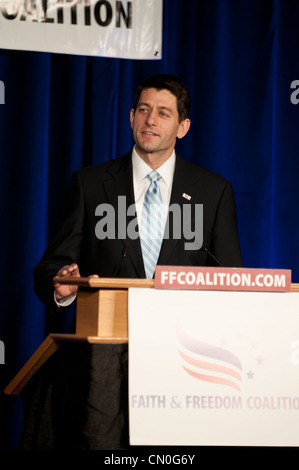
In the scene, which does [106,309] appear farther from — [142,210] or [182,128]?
[182,128]

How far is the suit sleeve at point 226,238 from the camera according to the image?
2.46 metres

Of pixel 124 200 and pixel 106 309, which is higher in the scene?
pixel 124 200

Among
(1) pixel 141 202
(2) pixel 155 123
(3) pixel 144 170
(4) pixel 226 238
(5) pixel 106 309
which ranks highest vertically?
(2) pixel 155 123

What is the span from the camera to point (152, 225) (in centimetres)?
239

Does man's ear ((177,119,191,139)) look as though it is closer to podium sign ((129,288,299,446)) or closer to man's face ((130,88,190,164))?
man's face ((130,88,190,164))

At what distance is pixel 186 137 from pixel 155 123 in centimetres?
84

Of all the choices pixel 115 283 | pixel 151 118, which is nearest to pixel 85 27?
pixel 151 118

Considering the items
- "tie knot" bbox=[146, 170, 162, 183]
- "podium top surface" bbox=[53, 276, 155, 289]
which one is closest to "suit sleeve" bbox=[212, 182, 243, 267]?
"tie knot" bbox=[146, 170, 162, 183]

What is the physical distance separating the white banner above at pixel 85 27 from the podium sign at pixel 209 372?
1.90 m

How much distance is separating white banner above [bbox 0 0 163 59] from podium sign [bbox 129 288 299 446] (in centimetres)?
190

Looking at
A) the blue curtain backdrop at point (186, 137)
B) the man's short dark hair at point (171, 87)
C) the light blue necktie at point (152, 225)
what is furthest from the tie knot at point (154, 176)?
the blue curtain backdrop at point (186, 137)

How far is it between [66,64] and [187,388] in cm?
215

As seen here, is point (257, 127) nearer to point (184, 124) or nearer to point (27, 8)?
point (184, 124)

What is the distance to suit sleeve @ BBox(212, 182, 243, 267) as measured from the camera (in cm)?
246
